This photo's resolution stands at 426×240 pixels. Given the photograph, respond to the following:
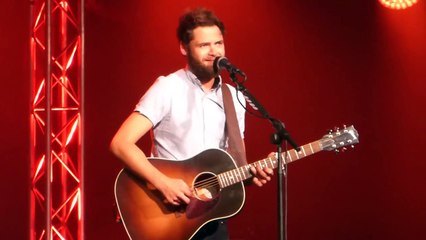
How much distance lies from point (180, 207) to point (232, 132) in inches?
20.4

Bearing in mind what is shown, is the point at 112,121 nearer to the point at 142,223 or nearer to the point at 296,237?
the point at 296,237

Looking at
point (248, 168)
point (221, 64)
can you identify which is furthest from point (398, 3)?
point (221, 64)

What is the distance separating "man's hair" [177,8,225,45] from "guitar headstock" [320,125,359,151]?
0.81 metres

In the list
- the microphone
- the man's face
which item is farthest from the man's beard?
the microphone

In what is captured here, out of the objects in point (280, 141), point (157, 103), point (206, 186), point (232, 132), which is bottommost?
point (206, 186)

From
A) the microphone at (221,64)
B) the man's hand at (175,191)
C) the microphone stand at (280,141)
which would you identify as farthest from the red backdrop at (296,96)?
the microphone stand at (280,141)

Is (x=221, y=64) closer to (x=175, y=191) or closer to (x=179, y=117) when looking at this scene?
(x=179, y=117)

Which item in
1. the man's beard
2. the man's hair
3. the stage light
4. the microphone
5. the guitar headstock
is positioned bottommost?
the guitar headstock

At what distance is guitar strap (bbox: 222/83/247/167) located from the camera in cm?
355

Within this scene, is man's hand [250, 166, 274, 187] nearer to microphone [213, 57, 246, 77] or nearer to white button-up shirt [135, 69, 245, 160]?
white button-up shirt [135, 69, 245, 160]

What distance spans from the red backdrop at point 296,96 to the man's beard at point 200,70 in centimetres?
289

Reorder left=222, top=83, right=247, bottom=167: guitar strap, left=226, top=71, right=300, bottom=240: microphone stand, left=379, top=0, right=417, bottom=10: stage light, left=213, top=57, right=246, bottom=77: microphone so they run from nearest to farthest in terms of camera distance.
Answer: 1. left=226, top=71, right=300, bottom=240: microphone stand
2. left=213, top=57, right=246, bottom=77: microphone
3. left=222, top=83, right=247, bottom=167: guitar strap
4. left=379, top=0, right=417, bottom=10: stage light

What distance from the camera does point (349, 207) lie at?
20.7ft

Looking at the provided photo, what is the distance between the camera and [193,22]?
11.7 ft
